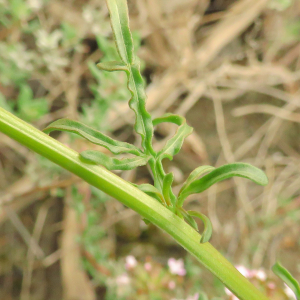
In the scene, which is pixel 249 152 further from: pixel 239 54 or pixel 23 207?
pixel 23 207

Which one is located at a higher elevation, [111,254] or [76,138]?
[76,138]

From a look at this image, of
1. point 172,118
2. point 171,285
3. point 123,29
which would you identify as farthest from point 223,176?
point 171,285

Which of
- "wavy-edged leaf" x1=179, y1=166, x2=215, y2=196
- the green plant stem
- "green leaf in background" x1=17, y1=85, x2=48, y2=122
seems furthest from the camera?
"green leaf in background" x1=17, y1=85, x2=48, y2=122

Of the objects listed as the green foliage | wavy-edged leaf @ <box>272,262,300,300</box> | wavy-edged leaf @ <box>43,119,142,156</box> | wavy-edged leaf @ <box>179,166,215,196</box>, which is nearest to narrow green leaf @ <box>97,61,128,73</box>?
the green foliage

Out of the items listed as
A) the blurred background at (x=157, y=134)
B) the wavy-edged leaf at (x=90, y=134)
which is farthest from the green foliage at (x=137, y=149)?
the blurred background at (x=157, y=134)

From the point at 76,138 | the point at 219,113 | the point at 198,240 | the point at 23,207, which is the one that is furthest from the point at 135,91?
the point at 219,113

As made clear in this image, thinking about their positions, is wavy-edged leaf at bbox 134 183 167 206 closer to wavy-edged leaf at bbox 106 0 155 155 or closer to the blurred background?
wavy-edged leaf at bbox 106 0 155 155

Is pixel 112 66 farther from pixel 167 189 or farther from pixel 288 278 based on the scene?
pixel 288 278

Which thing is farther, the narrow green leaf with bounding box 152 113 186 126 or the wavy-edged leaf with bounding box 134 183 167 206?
the narrow green leaf with bounding box 152 113 186 126
